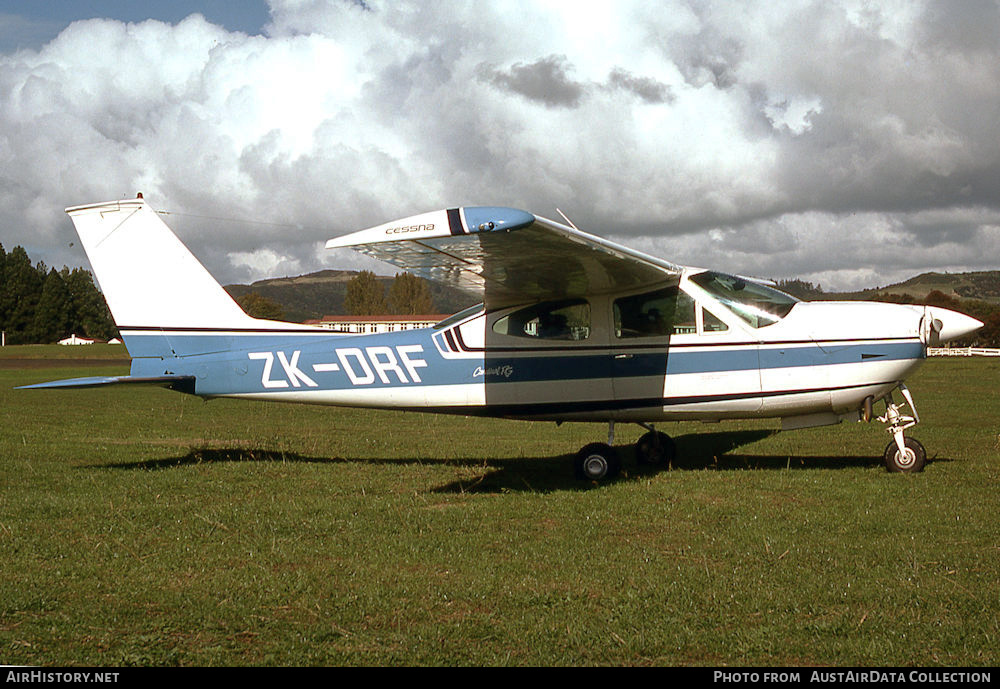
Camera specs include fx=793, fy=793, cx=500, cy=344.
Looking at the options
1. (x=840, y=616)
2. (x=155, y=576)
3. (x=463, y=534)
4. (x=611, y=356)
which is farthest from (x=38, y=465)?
(x=840, y=616)

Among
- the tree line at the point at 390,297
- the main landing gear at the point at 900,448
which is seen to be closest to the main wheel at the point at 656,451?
the main landing gear at the point at 900,448

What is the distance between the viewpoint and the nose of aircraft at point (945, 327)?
27.8ft

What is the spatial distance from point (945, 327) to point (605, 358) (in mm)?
3633

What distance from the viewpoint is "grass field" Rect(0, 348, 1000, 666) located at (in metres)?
3.99

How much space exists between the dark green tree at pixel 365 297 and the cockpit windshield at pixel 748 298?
97.1 metres

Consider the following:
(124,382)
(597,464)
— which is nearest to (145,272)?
(124,382)

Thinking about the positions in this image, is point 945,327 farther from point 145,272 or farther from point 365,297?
Result: point 365,297

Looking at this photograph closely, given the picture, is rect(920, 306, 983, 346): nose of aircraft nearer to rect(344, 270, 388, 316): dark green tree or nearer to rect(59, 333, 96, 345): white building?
rect(344, 270, 388, 316): dark green tree

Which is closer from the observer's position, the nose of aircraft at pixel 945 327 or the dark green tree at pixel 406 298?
the nose of aircraft at pixel 945 327

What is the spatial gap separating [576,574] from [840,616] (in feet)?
5.30

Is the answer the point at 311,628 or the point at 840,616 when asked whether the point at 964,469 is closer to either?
the point at 840,616

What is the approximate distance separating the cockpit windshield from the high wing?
0.49m

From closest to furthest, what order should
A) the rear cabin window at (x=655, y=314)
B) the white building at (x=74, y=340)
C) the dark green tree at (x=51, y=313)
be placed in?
1. the rear cabin window at (x=655, y=314)
2. the dark green tree at (x=51, y=313)
3. the white building at (x=74, y=340)

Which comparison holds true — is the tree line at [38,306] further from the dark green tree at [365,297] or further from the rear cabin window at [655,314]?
the rear cabin window at [655,314]
